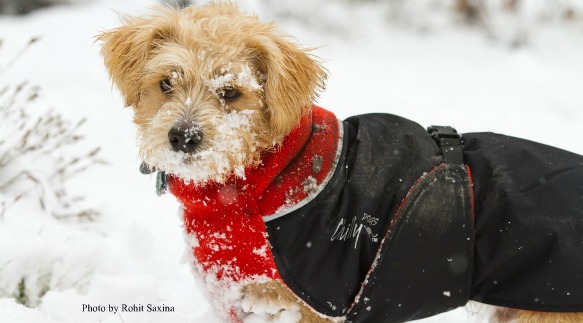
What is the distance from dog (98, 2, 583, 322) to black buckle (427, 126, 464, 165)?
13mm

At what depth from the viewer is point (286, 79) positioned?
239cm

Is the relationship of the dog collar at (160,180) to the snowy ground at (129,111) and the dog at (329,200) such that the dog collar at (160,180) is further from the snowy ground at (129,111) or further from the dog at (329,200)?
the snowy ground at (129,111)

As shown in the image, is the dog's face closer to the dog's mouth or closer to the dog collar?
the dog's mouth

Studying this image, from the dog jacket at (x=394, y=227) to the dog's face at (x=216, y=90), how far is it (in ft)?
0.38

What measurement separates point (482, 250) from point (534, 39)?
19.7 ft

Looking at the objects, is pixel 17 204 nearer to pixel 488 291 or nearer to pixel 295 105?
pixel 295 105

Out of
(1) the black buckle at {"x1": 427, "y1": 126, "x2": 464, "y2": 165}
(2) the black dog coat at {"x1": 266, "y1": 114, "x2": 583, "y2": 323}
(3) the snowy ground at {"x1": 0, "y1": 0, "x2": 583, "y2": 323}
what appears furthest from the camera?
(3) the snowy ground at {"x1": 0, "y1": 0, "x2": 583, "y2": 323}

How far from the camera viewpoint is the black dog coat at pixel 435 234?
2275 millimetres

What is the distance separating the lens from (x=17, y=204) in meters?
3.89

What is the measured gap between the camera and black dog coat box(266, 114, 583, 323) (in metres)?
2.28

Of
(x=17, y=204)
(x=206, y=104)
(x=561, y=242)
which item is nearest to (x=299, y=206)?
(x=206, y=104)

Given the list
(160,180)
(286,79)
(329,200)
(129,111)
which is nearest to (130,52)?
(160,180)

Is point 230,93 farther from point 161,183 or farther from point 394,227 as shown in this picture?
point 394,227

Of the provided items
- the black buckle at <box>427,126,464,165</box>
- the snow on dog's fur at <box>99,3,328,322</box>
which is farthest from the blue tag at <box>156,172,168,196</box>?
the black buckle at <box>427,126,464,165</box>
